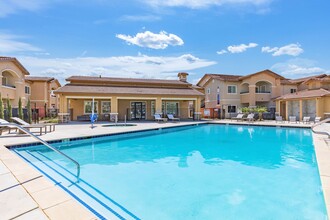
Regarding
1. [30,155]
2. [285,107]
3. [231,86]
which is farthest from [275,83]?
[30,155]

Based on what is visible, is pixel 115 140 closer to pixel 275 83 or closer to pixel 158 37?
pixel 158 37

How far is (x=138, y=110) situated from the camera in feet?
89.8

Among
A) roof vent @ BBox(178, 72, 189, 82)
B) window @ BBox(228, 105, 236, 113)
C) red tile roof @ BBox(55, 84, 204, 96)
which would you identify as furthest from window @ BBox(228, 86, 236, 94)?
red tile roof @ BBox(55, 84, 204, 96)

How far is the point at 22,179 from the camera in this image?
15.5 ft

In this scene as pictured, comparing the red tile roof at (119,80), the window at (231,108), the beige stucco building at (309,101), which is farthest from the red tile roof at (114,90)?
the beige stucco building at (309,101)

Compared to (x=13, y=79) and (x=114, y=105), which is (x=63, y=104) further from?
(x=13, y=79)

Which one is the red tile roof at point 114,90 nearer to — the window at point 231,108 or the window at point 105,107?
the window at point 105,107

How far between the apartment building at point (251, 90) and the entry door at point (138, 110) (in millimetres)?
8846

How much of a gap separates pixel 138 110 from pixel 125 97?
4237 mm

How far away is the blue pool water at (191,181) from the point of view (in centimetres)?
465

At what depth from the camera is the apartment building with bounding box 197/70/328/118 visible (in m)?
28.9

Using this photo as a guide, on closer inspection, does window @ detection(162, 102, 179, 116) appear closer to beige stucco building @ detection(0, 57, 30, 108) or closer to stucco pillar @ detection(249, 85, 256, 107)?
stucco pillar @ detection(249, 85, 256, 107)

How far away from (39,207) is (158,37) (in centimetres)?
2646

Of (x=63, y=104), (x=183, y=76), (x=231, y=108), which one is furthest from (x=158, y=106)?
(x=231, y=108)
